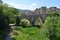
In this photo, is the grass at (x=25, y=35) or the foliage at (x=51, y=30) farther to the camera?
the grass at (x=25, y=35)

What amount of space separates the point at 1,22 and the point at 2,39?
21.9 feet

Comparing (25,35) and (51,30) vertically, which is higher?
(51,30)

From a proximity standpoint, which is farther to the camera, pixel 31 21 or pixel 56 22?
pixel 31 21

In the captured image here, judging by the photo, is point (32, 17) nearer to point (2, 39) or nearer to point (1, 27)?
point (1, 27)

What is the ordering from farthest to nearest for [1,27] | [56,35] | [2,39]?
1. [1,27]
2. [2,39]
3. [56,35]

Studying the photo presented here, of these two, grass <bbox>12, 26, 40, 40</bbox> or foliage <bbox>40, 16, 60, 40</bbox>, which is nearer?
foliage <bbox>40, 16, 60, 40</bbox>

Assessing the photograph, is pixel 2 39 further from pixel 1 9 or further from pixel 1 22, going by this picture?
pixel 1 9

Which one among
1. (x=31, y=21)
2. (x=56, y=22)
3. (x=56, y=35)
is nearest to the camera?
(x=56, y=35)

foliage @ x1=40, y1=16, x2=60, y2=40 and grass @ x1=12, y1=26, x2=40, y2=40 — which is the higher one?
foliage @ x1=40, y1=16, x2=60, y2=40

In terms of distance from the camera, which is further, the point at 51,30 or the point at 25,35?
the point at 25,35

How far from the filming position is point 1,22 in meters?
24.8

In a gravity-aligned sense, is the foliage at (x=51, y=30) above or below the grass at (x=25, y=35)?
above

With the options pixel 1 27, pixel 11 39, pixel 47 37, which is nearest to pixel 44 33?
pixel 47 37

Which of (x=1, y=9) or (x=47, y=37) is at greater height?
(x=1, y=9)
